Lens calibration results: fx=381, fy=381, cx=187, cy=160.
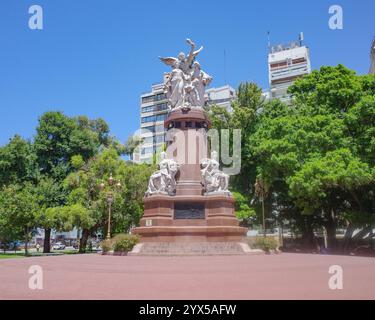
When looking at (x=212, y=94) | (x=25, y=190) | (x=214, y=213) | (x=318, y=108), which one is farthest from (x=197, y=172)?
(x=212, y=94)

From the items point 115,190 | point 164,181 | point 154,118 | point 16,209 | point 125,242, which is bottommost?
point 125,242

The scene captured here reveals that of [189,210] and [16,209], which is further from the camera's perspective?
[16,209]

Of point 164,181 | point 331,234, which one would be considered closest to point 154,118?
point 331,234

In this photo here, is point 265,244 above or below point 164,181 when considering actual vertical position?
below

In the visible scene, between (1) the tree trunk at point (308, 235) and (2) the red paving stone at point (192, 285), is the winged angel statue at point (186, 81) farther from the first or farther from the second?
(2) the red paving stone at point (192, 285)

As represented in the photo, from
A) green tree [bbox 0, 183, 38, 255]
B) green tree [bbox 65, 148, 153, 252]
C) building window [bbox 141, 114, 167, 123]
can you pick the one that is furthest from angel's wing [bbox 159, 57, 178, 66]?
building window [bbox 141, 114, 167, 123]

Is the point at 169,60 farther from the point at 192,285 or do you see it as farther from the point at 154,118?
the point at 154,118

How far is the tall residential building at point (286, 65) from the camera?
7362cm

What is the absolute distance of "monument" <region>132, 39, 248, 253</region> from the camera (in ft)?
64.6

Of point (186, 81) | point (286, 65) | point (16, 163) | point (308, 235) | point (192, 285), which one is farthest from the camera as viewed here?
point (286, 65)

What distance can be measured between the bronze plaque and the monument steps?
72.0 inches

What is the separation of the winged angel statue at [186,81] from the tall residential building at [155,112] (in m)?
54.7

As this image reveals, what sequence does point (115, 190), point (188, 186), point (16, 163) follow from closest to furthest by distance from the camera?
1. point (188, 186)
2. point (115, 190)
3. point (16, 163)

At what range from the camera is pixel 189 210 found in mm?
20672
